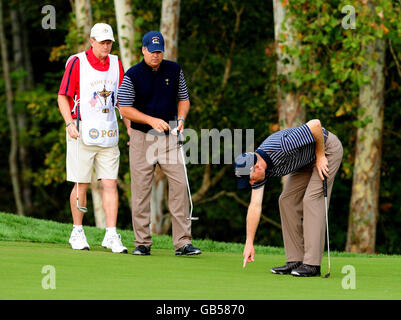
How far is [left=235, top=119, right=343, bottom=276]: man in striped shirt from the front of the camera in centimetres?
747

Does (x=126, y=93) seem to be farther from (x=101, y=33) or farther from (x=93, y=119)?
(x=101, y=33)

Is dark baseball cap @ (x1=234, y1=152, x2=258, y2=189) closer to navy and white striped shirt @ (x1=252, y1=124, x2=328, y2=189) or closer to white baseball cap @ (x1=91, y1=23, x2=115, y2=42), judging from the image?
navy and white striped shirt @ (x1=252, y1=124, x2=328, y2=189)

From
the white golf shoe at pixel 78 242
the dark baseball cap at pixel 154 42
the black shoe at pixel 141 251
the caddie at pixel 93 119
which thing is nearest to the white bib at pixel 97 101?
the caddie at pixel 93 119

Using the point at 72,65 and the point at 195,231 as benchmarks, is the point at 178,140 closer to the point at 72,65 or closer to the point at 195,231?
the point at 72,65

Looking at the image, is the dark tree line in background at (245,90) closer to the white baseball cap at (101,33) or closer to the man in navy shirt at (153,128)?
the man in navy shirt at (153,128)

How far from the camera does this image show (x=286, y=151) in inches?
301

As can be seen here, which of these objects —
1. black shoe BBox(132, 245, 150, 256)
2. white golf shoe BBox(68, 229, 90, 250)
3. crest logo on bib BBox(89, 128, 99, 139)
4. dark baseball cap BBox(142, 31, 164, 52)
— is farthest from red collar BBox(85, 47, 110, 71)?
A: black shoe BBox(132, 245, 150, 256)

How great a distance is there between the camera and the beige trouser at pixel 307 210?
783 centimetres

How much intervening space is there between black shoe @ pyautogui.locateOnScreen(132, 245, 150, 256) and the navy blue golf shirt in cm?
117

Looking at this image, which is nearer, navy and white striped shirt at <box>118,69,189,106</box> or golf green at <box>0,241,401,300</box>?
golf green at <box>0,241,401,300</box>

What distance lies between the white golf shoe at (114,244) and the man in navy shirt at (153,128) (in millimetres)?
150

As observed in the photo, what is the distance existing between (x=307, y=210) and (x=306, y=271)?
0.54 m

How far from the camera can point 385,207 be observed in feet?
76.4
